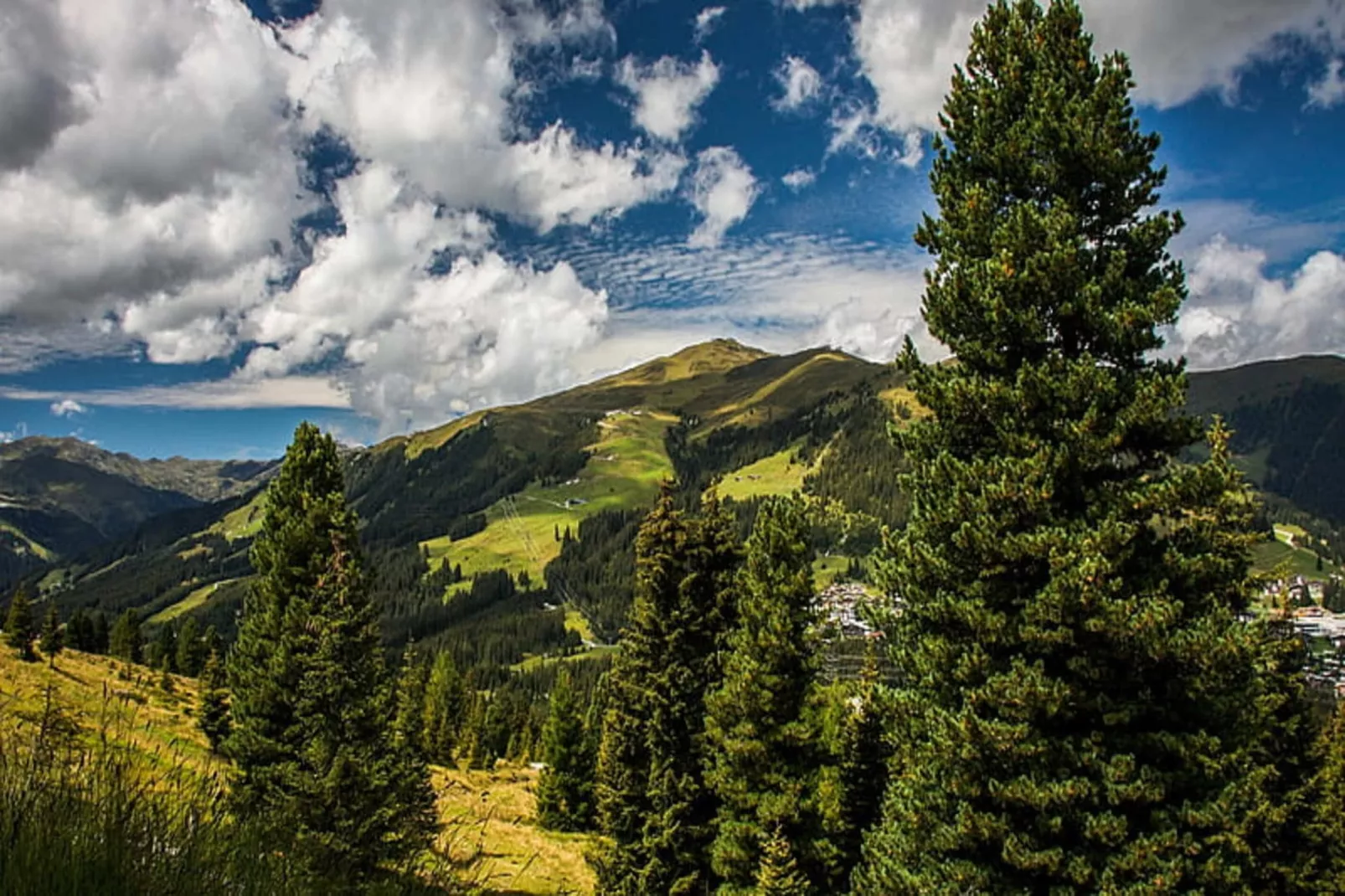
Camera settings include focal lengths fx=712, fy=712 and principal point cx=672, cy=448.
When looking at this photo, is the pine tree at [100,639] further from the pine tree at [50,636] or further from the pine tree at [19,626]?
the pine tree at [50,636]

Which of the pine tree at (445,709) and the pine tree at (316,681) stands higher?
the pine tree at (316,681)

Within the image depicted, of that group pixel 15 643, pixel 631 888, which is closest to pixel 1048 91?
pixel 631 888

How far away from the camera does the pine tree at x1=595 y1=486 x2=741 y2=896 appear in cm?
2581

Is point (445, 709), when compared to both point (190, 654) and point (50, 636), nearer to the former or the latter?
point (190, 654)

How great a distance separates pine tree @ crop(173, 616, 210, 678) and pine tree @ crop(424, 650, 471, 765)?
30.7 metres

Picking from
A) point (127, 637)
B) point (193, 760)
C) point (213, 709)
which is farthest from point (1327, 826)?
point (127, 637)

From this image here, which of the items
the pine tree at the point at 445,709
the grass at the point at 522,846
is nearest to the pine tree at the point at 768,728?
the grass at the point at 522,846

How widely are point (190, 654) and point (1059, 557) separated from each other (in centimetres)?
11665

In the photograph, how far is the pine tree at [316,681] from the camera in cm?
2098

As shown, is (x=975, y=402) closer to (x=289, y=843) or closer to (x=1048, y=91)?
(x=1048, y=91)

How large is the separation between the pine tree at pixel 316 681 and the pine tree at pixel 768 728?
32.1 feet

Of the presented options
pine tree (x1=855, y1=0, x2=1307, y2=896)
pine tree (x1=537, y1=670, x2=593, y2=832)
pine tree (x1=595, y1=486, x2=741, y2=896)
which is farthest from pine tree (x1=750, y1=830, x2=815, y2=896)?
pine tree (x1=537, y1=670, x2=593, y2=832)

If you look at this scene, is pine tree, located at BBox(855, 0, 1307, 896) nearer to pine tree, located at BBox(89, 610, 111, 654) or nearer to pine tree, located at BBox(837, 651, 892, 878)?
pine tree, located at BBox(837, 651, 892, 878)

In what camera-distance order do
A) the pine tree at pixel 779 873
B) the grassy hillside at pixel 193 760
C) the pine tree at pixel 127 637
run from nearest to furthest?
the grassy hillside at pixel 193 760
the pine tree at pixel 779 873
the pine tree at pixel 127 637
